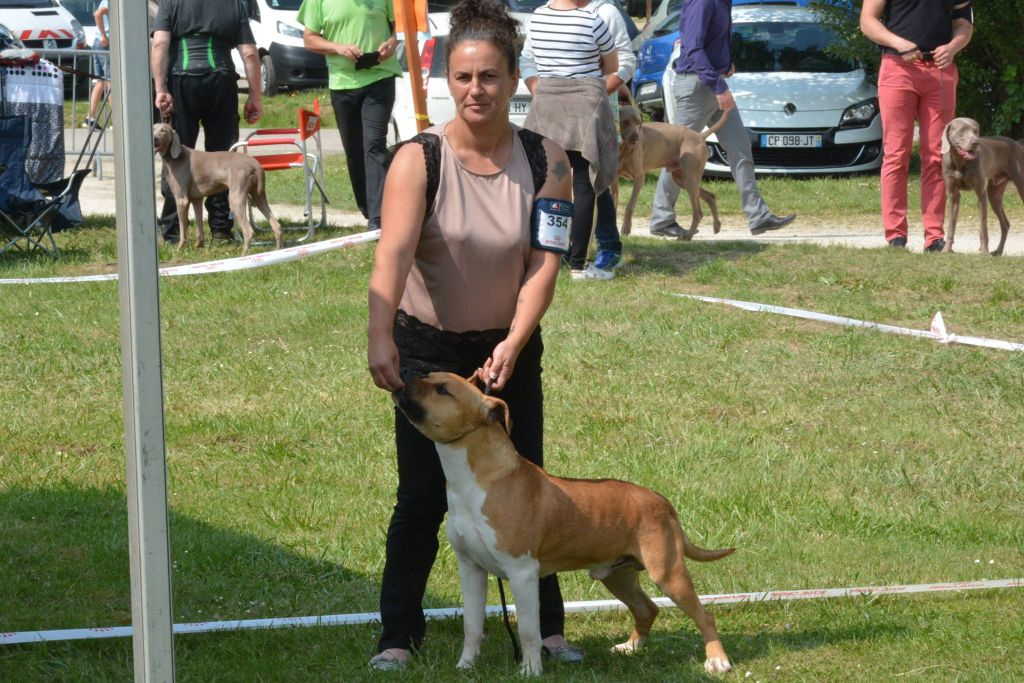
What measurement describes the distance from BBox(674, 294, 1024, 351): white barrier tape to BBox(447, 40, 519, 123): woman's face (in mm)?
5164

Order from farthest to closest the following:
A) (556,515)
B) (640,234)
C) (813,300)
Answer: (640,234), (813,300), (556,515)

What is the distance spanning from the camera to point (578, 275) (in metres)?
9.63

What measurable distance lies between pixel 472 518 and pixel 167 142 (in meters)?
7.61

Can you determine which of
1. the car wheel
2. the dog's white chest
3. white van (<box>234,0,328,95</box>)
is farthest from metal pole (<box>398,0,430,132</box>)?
the car wheel

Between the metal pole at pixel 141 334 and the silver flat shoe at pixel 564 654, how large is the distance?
1654 millimetres

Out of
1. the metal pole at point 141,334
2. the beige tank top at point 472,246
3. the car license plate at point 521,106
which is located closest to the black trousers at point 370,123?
the car license plate at point 521,106

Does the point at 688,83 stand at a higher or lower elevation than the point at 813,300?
higher

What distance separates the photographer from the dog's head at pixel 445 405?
3611 mm

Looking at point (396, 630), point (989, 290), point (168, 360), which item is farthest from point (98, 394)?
point (989, 290)

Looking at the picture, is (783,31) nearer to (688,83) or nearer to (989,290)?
(688,83)

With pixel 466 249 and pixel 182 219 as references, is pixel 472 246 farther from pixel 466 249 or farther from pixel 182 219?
pixel 182 219

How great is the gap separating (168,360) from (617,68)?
3799 millimetres

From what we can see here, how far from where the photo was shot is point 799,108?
633 inches

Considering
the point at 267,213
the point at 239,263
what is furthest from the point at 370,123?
the point at 239,263
